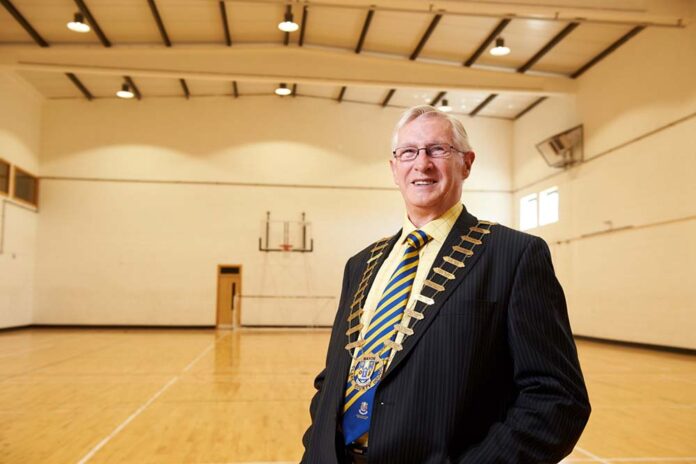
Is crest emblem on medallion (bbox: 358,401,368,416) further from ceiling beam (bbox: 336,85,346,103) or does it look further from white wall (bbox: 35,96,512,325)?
ceiling beam (bbox: 336,85,346,103)

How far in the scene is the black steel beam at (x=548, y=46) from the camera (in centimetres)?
1365

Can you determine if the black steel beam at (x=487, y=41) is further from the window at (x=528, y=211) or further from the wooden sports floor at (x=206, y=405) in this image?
the wooden sports floor at (x=206, y=405)

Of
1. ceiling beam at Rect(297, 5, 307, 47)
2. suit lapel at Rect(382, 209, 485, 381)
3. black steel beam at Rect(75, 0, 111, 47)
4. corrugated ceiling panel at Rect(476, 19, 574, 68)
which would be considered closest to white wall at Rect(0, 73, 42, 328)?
black steel beam at Rect(75, 0, 111, 47)

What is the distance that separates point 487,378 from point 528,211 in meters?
18.8

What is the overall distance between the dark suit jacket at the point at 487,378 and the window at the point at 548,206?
16.8 metres

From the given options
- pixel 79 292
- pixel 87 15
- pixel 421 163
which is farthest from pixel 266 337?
pixel 421 163

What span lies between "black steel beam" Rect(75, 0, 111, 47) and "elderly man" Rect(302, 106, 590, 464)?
13.6 metres

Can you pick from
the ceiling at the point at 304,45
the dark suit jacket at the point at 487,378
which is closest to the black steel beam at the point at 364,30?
the ceiling at the point at 304,45

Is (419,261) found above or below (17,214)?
below

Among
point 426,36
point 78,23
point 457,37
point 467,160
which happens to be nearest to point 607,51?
point 457,37

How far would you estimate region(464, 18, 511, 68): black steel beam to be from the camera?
13.4 metres

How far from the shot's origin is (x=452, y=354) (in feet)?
5.16

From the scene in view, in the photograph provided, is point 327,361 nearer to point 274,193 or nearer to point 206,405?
point 206,405

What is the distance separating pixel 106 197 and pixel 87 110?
9.55 feet
